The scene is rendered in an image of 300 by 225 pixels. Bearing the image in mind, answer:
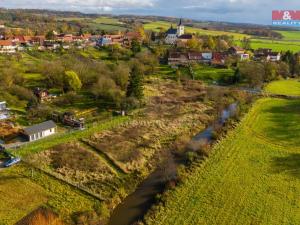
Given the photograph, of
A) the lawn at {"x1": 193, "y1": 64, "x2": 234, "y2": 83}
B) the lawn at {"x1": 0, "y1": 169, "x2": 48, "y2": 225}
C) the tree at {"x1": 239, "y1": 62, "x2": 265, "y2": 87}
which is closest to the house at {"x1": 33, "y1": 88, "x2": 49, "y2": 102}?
the lawn at {"x1": 0, "y1": 169, "x2": 48, "y2": 225}

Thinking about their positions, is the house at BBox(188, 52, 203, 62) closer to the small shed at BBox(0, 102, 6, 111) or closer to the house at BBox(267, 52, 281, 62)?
the house at BBox(267, 52, 281, 62)

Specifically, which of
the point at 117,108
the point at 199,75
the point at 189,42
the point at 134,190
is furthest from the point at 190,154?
A: the point at 189,42

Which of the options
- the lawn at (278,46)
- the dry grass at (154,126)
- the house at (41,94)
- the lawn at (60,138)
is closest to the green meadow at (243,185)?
the dry grass at (154,126)

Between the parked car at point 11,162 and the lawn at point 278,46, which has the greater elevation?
the lawn at point 278,46

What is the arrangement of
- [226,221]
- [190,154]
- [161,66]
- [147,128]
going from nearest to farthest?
[226,221] < [190,154] < [147,128] < [161,66]

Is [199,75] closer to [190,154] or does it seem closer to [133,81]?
[133,81]

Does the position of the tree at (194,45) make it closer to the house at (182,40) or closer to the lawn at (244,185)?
the house at (182,40)
